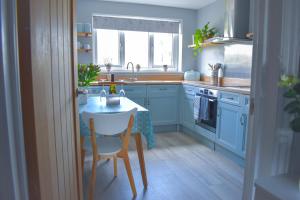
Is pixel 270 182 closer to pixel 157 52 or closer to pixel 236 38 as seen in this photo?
pixel 236 38

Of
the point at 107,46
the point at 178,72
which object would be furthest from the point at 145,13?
the point at 178,72

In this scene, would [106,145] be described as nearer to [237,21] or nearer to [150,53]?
[237,21]

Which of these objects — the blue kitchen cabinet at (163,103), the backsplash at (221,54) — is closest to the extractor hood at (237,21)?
the backsplash at (221,54)

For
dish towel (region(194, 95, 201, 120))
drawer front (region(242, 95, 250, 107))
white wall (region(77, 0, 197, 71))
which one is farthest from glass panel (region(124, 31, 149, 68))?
drawer front (region(242, 95, 250, 107))

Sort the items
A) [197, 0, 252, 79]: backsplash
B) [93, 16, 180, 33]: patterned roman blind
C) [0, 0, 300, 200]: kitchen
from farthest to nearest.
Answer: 1. [93, 16, 180, 33]: patterned roman blind
2. [197, 0, 252, 79]: backsplash
3. [0, 0, 300, 200]: kitchen

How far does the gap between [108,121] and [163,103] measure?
2.46 metres

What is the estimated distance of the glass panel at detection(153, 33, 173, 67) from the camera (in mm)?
4844

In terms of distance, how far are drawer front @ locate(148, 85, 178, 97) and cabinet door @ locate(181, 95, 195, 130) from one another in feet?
0.81

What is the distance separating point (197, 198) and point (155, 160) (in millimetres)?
936

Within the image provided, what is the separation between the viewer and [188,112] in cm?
410

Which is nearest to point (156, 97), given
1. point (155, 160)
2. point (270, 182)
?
point (155, 160)

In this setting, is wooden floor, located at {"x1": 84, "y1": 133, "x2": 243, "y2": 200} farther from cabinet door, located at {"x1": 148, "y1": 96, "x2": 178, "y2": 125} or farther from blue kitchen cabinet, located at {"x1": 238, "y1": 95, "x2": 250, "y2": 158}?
cabinet door, located at {"x1": 148, "y1": 96, "x2": 178, "y2": 125}

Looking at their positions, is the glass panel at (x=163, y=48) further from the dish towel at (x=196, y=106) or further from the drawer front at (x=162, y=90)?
the dish towel at (x=196, y=106)

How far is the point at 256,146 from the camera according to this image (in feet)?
4.20
